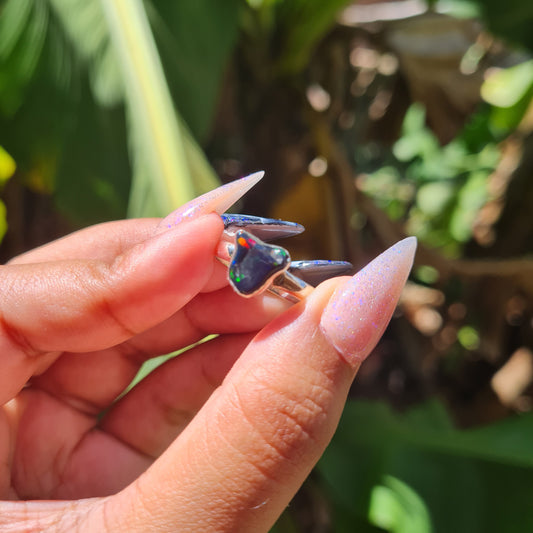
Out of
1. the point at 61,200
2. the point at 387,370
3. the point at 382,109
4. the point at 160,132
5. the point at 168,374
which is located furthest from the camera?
the point at 382,109

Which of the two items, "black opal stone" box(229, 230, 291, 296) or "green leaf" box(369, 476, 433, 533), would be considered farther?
"green leaf" box(369, 476, 433, 533)

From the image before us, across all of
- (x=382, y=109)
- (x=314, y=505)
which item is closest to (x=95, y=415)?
(x=314, y=505)

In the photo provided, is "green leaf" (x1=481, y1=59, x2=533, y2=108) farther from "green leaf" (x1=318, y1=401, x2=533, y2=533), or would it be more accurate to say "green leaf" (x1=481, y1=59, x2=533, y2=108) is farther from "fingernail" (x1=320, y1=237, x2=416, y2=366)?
"fingernail" (x1=320, y1=237, x2=416, y2=366)

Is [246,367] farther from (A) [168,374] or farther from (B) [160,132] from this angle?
(B) [160,132]

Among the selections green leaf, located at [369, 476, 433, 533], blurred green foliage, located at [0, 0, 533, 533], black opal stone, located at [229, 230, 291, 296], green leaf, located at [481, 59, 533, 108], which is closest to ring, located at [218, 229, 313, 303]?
black opal stone, located at [229, 230, 291, 296]

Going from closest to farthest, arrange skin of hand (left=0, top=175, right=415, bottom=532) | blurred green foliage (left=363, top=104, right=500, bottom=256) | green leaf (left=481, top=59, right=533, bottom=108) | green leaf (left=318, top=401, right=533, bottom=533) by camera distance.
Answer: skin of hand (left=0, top=175, right=415, bottom=532)
green leaf (left=318, top=401, right=533, bottom=533)
green leaf (left=481, top=59, right=533, bottom=108)
blurred green foliage (left=363, top=104, right=500, bottom=256)

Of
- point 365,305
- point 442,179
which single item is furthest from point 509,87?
point 365,305

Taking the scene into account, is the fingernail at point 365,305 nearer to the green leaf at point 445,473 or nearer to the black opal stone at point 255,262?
the black opal stone at point 255,262
